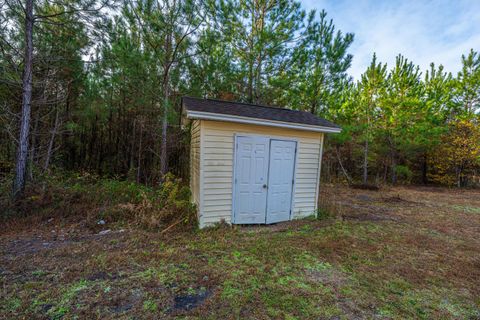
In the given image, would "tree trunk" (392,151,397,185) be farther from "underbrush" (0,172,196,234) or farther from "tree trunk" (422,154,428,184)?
"underbrush" (0,172,196,234)

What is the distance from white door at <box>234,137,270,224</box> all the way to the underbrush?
107cm

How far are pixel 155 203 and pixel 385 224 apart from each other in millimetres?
5288

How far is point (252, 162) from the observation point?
14.5 feet

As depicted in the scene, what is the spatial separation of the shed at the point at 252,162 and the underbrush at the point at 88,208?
22.3 inches

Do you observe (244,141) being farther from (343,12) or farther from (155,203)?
Answer: (343,12)

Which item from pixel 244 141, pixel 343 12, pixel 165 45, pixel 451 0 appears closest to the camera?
pixel 244 141

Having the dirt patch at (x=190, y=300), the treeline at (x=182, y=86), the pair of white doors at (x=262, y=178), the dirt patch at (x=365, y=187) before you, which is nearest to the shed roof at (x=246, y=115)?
the pair of white doors at (x=262, y=178)

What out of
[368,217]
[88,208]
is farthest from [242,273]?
[368,217]

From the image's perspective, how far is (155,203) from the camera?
4.70 metres

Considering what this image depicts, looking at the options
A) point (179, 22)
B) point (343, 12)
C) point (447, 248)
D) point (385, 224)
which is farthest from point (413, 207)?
point (179, 22)

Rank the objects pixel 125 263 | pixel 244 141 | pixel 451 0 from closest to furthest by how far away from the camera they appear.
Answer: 1. pixel 125 263
2. pixel 244 141
3. pixel 451 0

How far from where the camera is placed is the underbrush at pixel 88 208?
13.6 ft

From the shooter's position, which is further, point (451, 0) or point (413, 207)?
point (413, 207)

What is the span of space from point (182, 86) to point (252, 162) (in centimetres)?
413
